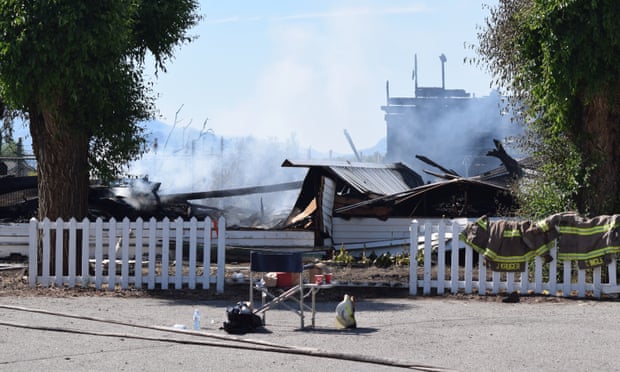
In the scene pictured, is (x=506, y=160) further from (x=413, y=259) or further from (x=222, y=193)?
(x=413, y=259)

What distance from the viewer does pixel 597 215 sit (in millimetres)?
14125

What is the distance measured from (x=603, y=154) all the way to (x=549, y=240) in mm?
1886

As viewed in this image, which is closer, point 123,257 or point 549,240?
point 549,240

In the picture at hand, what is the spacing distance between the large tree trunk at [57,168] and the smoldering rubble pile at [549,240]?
6.57 m

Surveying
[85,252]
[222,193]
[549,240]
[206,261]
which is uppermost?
[222,193]

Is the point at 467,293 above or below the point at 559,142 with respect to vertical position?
below

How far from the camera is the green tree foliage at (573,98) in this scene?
13.4 meters

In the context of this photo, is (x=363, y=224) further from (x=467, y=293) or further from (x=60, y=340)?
(x=60, y=340)

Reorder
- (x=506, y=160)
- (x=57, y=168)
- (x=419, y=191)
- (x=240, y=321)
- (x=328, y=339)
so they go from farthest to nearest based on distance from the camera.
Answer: (x=506, y=160) < (x=419, y=191) < (x=57, y=168) < (x=240, y=321) < (x=328, y=339)

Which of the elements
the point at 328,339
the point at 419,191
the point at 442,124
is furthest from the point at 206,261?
the point at 442,124

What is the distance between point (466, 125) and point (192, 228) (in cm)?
6187

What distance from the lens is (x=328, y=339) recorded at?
9.09m

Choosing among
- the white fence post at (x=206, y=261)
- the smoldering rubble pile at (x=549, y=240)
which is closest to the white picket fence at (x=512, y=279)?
the smoldering rubble pile at (x=549, y=240)

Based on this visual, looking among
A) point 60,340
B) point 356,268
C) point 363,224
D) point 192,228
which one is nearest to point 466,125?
point 363,224
